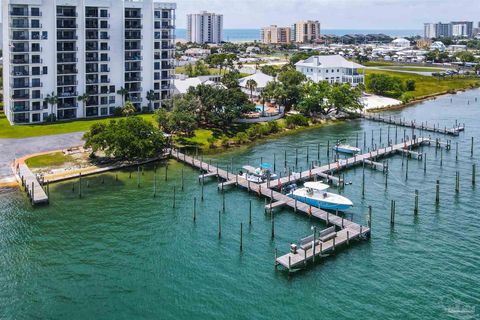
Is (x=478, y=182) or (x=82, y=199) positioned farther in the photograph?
(x=478, y=182)

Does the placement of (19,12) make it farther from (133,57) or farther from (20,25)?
(133,57)

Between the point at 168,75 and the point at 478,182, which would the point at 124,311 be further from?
the point at 168,75

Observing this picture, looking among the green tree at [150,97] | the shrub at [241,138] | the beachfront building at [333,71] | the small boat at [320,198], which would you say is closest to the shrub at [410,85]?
the beachfront building at [333,71]

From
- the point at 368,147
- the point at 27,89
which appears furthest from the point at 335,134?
the point at 27,89

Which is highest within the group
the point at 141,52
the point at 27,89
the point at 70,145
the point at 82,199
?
the point at 141,52

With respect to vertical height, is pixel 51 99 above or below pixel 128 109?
above

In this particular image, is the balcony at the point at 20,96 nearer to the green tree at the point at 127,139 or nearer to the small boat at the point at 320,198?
the green tree at the point at 127,139

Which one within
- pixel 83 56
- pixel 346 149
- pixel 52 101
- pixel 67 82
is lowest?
pixel 346 149

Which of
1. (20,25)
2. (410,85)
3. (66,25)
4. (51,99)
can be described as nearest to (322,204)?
(51,99)
